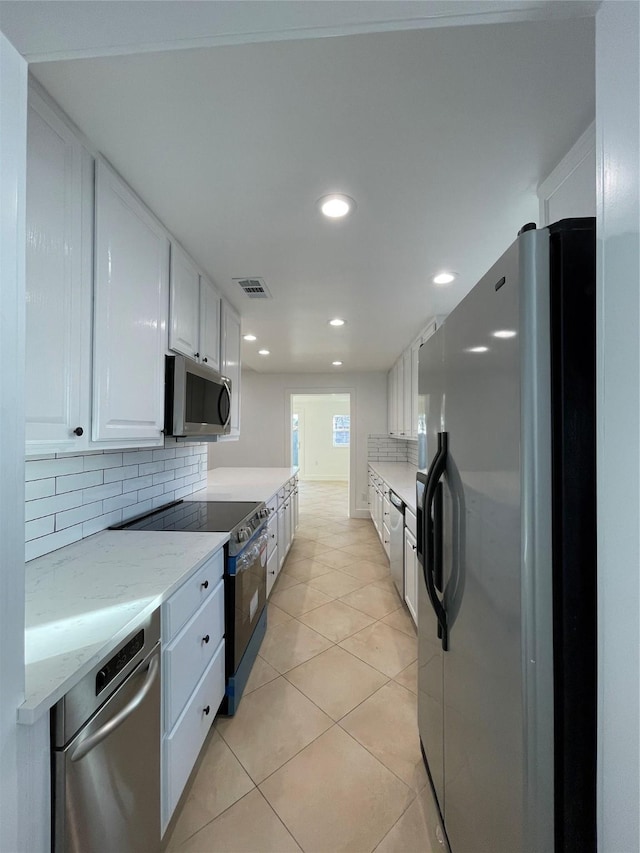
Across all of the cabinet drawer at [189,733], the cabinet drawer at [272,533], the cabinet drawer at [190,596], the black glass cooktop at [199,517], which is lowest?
the cabinet drawer at [189,733]

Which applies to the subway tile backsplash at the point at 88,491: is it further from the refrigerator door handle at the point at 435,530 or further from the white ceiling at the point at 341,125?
the refrigerator door handle at the point at 435,530

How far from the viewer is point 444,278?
2.31 meters

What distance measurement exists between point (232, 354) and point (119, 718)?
246cm

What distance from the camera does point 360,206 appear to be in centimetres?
154

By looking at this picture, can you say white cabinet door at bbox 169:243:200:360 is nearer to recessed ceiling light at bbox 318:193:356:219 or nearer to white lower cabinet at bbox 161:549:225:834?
recessed ceiling light at bbox 318:193:356:219

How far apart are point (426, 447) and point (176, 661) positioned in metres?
1.17

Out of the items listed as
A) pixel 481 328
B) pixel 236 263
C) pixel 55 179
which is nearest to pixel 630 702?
pixel 481 328

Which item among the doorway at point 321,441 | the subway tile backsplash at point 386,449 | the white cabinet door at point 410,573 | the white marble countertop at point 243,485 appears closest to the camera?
the white cabinet door at point 410,573

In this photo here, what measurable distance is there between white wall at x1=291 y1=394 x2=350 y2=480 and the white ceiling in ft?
28.1

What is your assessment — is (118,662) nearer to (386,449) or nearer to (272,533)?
(272,533)

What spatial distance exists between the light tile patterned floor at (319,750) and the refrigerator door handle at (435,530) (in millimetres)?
763

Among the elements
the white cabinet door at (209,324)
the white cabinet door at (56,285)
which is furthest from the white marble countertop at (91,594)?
the white cabinet door at (209,324)

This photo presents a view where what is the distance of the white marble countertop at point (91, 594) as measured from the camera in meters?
0.77

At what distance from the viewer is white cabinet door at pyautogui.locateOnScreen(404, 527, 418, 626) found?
8.15 feet
